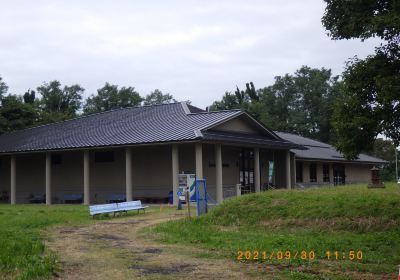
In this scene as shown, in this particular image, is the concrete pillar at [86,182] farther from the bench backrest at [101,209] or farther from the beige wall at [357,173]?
the beige wall at [357,173]

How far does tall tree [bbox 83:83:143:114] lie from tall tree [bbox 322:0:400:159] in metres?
56.4

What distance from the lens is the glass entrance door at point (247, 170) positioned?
32.6 m

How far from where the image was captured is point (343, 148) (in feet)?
41.1

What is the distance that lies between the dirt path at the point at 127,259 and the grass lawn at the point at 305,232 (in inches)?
26.4

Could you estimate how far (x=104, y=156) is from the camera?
32.5m

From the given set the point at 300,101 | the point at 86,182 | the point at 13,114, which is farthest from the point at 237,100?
the point at 86,182

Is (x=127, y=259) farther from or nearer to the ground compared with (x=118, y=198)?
nearer to the ground

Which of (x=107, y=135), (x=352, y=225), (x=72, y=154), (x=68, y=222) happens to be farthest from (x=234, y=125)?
(x=352, y=225)

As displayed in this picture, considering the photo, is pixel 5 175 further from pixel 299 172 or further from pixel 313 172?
pixel 313 172

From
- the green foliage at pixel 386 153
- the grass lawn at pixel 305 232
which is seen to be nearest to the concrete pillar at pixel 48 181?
the grass lawn at pixel 305 232

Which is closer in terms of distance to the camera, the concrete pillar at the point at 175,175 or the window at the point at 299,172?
the concrete pillar at the point at 175,175

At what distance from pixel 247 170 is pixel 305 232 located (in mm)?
19554

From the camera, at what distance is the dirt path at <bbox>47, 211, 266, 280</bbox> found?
9.07m

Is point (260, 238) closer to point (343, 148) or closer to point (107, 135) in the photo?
point (343, 148)
